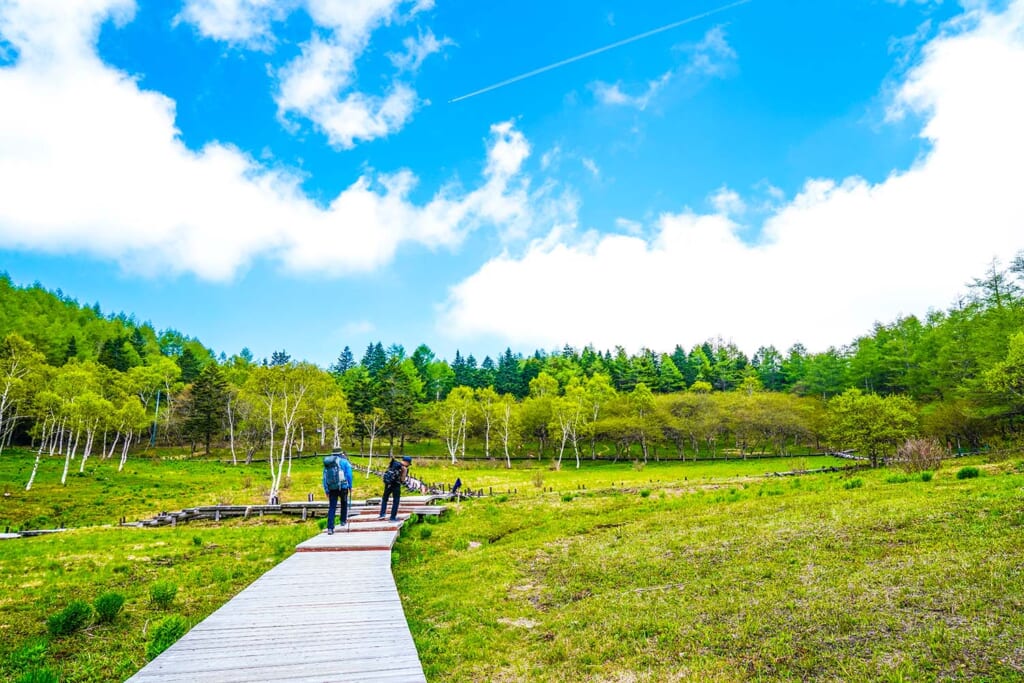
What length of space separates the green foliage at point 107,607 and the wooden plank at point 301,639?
2.36m

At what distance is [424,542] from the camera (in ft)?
53.3

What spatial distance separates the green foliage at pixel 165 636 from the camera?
23.1ft

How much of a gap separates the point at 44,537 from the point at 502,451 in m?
→ 66.6

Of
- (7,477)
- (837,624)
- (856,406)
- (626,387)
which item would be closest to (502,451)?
(626,387)

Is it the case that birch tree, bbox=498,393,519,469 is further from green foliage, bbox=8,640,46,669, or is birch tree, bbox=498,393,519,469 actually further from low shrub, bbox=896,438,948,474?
green foliage, bbox=8,640,46,669

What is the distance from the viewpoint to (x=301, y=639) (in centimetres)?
648

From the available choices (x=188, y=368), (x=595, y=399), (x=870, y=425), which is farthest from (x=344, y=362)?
(x=870, y=425)

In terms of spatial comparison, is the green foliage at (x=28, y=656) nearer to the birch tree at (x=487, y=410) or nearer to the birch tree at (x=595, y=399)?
the birch tree at (x=487, y=410)

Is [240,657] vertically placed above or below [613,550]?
above

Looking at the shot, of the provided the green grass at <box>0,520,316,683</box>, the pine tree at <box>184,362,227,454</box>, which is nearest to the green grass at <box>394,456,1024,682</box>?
the green grass at <box>0,520,316,683</box>

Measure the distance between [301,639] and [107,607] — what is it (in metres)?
5.25

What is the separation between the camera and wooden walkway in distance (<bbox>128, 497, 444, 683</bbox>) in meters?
5.40

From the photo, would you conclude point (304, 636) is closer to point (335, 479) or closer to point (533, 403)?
point (335, 479)

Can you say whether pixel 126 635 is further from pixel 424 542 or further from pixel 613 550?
pixel 613 550
